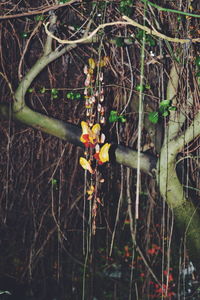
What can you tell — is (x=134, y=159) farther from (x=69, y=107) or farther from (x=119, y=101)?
(x=69, y=107)

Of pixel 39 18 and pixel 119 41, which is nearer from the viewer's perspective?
pixel 119 41

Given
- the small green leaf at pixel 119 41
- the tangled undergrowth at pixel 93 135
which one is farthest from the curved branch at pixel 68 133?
the small green leaf at pixel 119 41

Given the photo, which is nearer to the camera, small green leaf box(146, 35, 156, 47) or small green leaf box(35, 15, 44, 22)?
small green leaf box(146, 35, 156, 47)

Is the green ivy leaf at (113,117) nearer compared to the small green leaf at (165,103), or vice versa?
the small green leaf at (165,103)

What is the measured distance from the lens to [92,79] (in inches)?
A: 61.5

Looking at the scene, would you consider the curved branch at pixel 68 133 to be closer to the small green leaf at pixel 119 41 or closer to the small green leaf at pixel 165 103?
the small green leaf at pixel 165 103

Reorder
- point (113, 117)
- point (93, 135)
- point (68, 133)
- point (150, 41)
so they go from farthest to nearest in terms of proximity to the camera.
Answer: point (68, 133)
point (113, 117)
point (150, 41)
point (93, 135)

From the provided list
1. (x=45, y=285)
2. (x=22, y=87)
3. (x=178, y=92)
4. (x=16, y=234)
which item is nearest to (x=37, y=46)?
(x=22, y=87)

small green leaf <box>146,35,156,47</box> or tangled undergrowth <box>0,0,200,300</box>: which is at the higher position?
small green leaf <box>146,35,156,47</box>

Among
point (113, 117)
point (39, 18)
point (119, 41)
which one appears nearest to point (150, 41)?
point (119, 41)

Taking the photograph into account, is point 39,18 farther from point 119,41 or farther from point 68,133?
point 68,133

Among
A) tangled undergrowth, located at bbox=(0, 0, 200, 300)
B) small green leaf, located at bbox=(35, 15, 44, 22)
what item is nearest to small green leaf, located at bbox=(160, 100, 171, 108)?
tangled undergrowth, located at bbox=(0, 0, 200, 300)

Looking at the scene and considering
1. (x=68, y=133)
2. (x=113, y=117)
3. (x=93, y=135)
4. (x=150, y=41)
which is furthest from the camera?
(x=68, y=133)

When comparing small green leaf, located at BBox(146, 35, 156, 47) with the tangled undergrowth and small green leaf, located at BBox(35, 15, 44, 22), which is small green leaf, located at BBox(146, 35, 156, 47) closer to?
the tangled undergrowth
